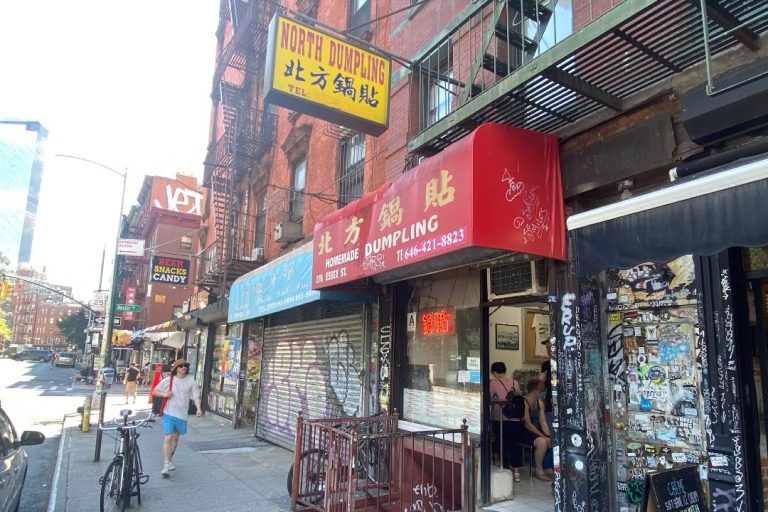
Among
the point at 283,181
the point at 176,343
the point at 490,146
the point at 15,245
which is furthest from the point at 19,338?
the point at 490,146

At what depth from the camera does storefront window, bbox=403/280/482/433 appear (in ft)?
23.5

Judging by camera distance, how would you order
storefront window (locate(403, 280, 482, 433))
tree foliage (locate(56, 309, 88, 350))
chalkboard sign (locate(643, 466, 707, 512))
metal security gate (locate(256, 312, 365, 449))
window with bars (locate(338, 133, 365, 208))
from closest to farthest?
chalkboard sign (locate(643, 466, 707, 512)) < storefront window (locate(403, 280, 482, 433)) < metal security gate (locate(256, 312, 365, 449)) < window with bars (locate(338, 133, 365, 208)) < tree foliage (locate(56, 309, 88, 350))

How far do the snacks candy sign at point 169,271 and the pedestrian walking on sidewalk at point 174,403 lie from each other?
47.6 feet

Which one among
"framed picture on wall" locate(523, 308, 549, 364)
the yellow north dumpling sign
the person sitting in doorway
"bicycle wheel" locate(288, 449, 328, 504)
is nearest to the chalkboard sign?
"bicycle wheel" locate(288, 449, 328, 504)

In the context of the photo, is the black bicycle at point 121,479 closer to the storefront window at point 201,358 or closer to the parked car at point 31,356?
the storefront window at point 201,358

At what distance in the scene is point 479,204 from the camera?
509 centimetres

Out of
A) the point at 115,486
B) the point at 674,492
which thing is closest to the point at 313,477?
the point at 115,486

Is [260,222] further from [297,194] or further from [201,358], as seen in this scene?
[201,358]

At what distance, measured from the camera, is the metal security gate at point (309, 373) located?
9609 mm

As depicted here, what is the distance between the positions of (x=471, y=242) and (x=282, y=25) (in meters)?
4.19

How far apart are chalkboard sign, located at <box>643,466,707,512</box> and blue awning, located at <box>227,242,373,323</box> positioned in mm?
5407

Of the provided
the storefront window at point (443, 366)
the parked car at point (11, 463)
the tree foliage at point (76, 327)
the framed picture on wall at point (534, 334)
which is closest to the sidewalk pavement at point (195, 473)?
the parked car at point (11, 463)

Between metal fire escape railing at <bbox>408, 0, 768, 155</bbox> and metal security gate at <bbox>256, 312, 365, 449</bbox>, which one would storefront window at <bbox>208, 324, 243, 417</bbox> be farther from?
metal fire escape railing at <bbox>408, 0, 768, 155</bbox>

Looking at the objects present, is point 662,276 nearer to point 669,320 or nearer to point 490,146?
point 669,320
